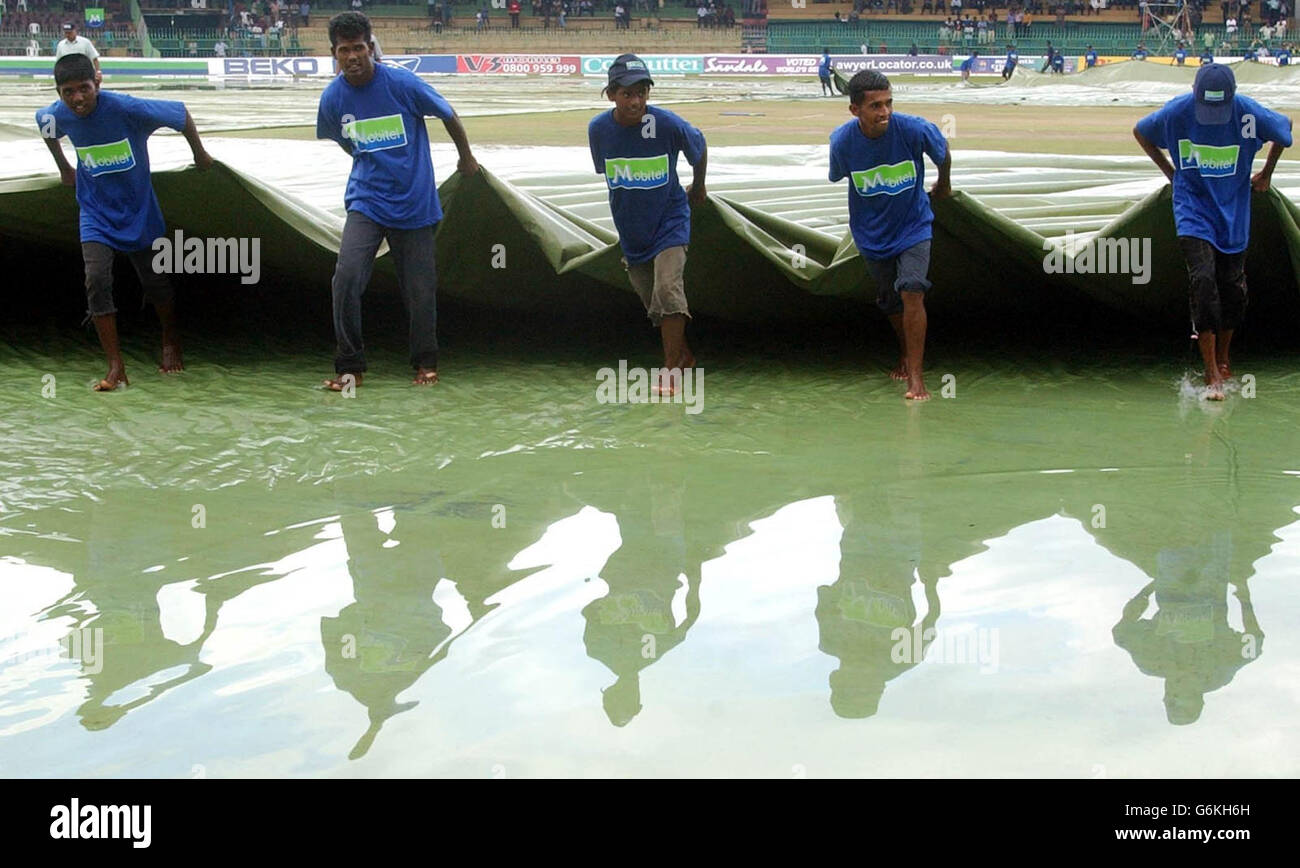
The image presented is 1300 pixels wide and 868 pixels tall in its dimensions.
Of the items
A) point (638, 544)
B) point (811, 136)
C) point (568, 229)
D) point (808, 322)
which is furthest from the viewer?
point (811, 136)

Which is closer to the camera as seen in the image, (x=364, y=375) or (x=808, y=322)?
(x=364, y=375)

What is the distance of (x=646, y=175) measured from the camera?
563 cm

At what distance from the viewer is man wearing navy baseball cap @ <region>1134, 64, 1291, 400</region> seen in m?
5.36

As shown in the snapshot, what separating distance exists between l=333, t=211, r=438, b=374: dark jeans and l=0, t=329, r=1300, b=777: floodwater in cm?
23

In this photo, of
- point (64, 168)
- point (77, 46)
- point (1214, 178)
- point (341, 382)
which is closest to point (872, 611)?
point (1214, 178)

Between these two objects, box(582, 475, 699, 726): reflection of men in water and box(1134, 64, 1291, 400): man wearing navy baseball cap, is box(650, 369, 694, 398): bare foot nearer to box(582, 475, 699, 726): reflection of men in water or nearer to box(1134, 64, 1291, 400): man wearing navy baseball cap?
box(582, 475, 699, 726): reflection of men in water

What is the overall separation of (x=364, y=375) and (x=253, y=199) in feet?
2.87

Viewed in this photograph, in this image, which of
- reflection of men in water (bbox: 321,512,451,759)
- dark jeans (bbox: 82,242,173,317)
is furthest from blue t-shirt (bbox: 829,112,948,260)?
dark jeans (bbox: 82,242,173,317)

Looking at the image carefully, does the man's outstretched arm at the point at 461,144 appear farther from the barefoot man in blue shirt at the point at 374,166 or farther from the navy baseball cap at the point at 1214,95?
the navy baseball cap at the point at 1214,95

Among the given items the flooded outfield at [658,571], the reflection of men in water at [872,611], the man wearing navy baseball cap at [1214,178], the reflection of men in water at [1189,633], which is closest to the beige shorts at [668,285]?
the flooded outfield at [658,571]

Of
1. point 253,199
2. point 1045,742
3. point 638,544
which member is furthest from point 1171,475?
point 253,199

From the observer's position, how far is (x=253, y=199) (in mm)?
5953

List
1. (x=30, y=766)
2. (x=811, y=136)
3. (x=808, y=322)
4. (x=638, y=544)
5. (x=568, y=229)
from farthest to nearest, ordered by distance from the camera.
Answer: (x=811, y=136)
(x=808, y=322)
(x=568, y=229)
(x=638, y=544)
(x=30, y=766)

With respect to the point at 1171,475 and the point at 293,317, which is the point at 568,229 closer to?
the point at 293,317
